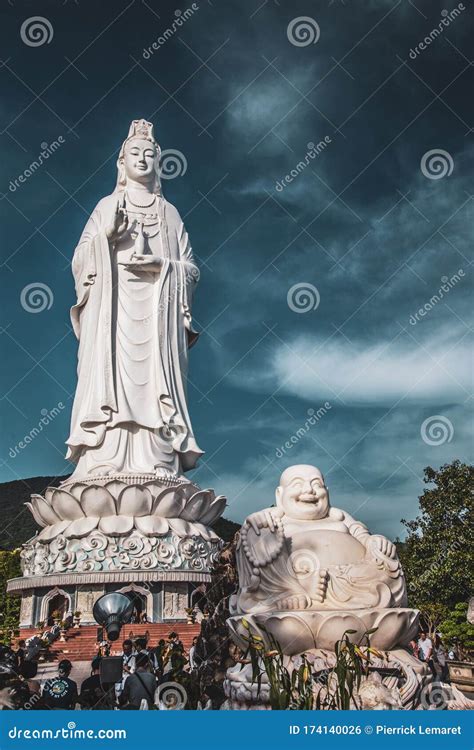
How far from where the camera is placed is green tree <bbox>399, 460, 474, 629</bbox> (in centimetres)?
1393

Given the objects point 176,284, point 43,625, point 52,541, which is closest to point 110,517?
point 52,541

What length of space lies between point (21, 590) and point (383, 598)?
34.5 ft

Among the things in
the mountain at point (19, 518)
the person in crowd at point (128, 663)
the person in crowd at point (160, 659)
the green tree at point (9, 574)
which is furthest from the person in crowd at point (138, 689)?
the mountain at point (19, 518)

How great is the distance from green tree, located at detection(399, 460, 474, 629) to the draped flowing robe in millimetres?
4904

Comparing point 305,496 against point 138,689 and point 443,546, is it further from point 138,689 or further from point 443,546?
point 443,546

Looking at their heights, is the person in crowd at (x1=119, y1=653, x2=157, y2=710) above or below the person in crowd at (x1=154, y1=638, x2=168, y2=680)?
below

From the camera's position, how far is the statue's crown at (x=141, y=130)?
15711mm

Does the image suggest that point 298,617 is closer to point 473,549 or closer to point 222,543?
point 222,543

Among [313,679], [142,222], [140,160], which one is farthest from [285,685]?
[140,160]

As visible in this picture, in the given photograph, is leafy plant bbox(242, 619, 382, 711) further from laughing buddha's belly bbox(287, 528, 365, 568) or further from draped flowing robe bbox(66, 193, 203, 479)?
draped flowing robe bbox(66, 193, 203, 479)

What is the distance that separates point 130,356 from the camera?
1459 cm

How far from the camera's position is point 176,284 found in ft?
49.5

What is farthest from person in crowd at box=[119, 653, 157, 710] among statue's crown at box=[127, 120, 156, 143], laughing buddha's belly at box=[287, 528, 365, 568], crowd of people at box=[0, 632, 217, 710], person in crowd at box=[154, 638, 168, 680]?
statue's crown at box=[127, 120, 156, 143]

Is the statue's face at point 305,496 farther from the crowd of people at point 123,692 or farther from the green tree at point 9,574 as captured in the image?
the green tree at point 9,574
